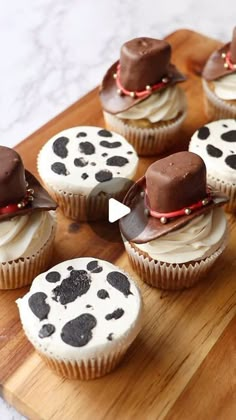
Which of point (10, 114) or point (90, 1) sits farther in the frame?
point (90, 1)

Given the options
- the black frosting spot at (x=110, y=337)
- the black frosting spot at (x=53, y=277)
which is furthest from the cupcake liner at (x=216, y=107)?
the black frosting spot at (x=110, y=337)

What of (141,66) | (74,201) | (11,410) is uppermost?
(141,66)

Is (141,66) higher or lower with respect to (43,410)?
higher

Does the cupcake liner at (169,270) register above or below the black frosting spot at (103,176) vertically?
below

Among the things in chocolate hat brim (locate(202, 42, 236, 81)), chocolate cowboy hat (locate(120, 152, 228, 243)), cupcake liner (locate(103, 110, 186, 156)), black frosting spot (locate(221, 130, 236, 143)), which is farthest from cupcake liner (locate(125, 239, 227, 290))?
chocolate hat brim (locate(202, 42, 236, 81))

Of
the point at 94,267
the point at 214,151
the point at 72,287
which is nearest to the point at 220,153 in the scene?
the point at 214,151

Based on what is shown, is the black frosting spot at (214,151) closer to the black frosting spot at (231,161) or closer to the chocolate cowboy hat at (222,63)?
the black frosting spot at (231,161)

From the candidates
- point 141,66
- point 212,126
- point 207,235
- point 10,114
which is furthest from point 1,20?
point 207,235

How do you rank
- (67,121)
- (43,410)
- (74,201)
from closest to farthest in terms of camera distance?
(43,410) < (74,201) < (67,121)

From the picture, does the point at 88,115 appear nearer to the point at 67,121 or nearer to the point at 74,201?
the point at 67,121
